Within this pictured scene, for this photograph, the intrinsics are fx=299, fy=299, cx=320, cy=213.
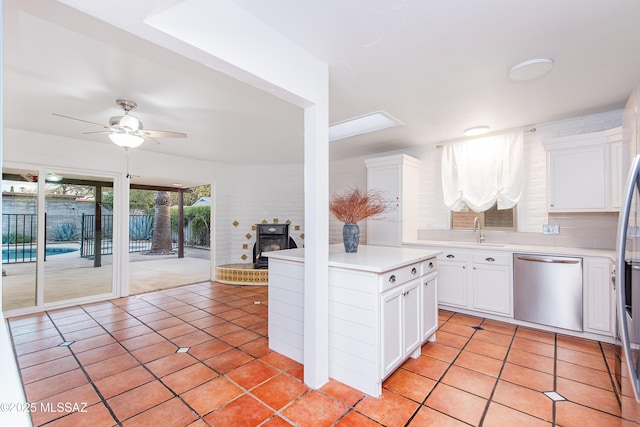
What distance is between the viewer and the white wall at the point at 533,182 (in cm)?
324

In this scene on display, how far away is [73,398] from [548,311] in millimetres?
4189

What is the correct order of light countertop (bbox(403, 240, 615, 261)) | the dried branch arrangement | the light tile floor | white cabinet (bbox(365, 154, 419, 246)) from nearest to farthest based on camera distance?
the light tile floor, the dried branch arrangement, light countertop (bbox(403, 240, 615, 261)), white cabinet (bbox(365, 154, 419, 246))

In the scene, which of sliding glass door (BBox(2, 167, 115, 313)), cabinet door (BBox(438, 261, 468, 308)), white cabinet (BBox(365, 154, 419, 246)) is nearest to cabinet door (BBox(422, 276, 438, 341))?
cabinet door (BBox(438, 261, 468, 308))

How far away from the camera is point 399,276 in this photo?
2277 mm

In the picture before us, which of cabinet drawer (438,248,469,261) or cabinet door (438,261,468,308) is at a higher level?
cabinet drawer (438,248,469,261)

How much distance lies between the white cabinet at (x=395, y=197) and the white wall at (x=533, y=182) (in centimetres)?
17

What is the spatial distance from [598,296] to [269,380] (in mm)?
3122

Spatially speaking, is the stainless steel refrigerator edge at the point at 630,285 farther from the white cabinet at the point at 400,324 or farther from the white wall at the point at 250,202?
the white wall at the point at 250,202

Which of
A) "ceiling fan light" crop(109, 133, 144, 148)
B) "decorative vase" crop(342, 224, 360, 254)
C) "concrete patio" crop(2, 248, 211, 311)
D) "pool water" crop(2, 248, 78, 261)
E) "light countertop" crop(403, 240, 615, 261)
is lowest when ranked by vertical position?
"concrete patio" crop(2, 248, 211, 311)

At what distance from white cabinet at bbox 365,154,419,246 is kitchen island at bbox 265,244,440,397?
149 cm

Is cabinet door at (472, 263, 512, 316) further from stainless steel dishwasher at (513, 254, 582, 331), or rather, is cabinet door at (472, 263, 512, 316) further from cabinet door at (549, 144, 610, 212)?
cabinet door at (549, 144, 610, 212)

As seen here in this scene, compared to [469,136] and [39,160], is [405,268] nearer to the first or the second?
[469,136]

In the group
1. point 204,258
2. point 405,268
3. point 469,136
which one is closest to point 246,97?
point 405,268

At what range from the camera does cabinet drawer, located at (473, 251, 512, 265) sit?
10.8 ft
